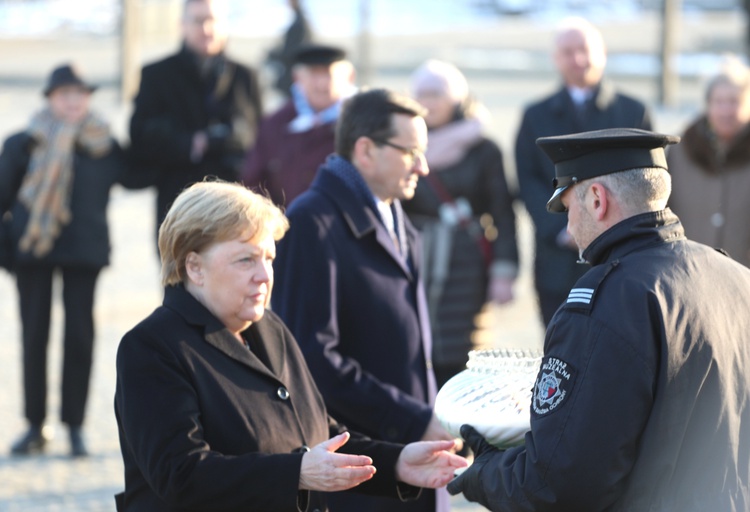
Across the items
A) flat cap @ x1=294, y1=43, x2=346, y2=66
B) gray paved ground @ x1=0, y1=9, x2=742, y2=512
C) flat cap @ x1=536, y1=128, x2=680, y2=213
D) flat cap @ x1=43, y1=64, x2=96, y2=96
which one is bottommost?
gray paved ground @ x1=0, y1=9, x2=742, y2=512

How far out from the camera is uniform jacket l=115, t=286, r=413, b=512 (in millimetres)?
3312

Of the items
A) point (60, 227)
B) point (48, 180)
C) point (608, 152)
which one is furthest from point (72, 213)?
point (608, 152)

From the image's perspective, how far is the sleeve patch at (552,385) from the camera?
3.03m

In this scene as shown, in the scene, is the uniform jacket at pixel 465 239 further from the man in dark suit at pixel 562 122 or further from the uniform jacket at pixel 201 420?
the uniform jacket at pixel 201 420

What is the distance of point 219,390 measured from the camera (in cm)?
345

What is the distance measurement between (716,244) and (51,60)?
59.0 ft

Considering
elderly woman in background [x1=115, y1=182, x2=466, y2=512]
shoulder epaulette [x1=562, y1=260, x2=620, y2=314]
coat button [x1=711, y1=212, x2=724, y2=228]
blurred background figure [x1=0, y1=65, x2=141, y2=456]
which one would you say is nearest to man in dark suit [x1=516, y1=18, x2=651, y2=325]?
coat button [x1=711, y1=212, x2=724, y2=228]

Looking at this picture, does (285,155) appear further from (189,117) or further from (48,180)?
(48,180)

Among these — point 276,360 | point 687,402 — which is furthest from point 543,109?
point 687,402

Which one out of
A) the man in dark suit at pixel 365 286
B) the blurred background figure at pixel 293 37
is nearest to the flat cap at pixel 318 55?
the man in dark suit at pixel 365 286

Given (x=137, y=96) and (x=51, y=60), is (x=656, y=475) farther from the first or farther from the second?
(x=51, y=60)

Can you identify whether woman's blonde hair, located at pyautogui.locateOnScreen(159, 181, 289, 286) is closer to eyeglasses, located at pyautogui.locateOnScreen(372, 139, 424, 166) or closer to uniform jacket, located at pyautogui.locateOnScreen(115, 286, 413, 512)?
uniform jacket, located at pyautogui.locateOnScreen(115, 286, 413, 512)

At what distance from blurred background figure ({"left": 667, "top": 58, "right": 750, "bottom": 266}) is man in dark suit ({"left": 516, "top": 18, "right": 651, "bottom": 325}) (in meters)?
0.39

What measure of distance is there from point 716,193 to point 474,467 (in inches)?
161
